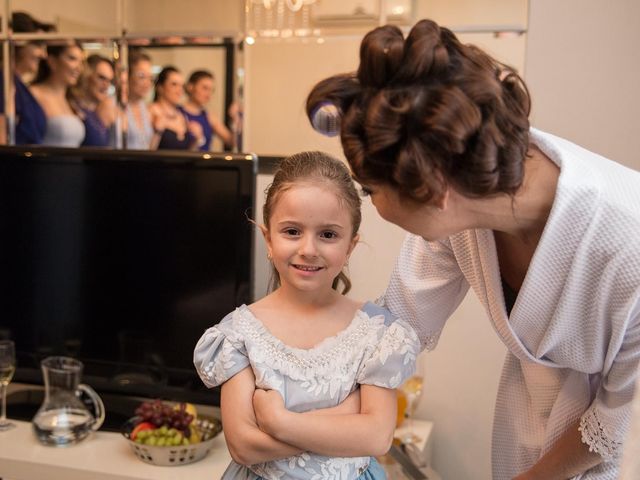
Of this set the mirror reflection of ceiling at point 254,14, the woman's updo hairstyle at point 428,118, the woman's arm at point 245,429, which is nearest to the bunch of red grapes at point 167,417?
the woman's arm at point 245,429

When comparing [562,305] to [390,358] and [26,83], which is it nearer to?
[390,358]

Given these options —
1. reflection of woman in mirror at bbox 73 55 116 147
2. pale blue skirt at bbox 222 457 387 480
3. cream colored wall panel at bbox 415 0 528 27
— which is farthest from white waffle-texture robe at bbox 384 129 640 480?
reflection of woman in mirror at bbox 73 55 116 147

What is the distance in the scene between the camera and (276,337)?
129cm

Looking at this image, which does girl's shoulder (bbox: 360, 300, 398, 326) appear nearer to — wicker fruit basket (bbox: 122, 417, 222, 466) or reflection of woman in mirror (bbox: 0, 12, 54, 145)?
wicker fruit basket (bbox: 122, 417, 222, 466)

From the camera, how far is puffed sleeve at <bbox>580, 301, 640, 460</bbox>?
116cm

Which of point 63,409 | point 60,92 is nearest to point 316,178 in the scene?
point 63,409

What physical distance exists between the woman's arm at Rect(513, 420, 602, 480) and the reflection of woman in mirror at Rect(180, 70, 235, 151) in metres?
1.44

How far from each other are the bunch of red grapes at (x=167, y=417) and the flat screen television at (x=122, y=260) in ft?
0.58

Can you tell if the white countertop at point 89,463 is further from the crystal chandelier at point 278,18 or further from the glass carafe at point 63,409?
the crystal chandelier at point 278,18

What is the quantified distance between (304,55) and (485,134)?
1.44 meters

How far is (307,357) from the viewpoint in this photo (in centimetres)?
127

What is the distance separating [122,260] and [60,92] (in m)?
0.64

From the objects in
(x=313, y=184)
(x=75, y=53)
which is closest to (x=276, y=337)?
(x=313, y=184)

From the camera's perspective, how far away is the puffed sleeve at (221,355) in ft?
4.09
